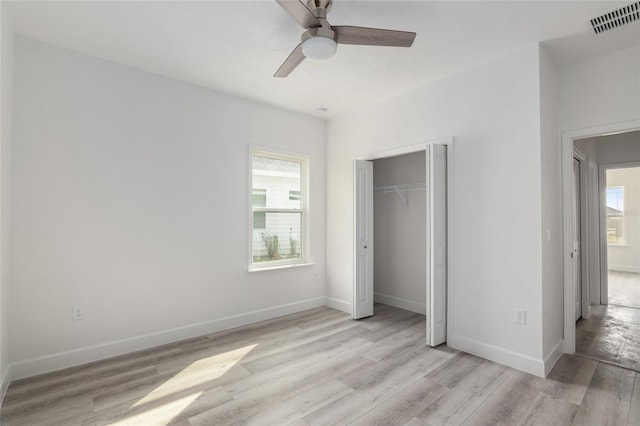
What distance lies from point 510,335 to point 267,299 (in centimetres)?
276

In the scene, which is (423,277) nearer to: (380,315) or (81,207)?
(380,315)

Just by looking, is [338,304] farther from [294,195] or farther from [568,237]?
[568,237]

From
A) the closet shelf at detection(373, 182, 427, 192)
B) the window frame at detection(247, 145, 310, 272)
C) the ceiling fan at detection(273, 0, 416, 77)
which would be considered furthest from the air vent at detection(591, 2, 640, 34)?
the window frame at detection(247, 145, 310, 272)

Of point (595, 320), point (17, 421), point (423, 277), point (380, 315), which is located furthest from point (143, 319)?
point (595, 320)

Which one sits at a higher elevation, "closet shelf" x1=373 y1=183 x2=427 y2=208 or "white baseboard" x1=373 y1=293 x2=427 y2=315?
"closet shelf" x1=373 y1=183 x2=427 y2=208

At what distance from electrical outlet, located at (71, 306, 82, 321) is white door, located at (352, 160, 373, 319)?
9.58 feet

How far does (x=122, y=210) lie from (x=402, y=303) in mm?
3765

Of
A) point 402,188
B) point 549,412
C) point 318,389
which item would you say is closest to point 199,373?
point 318,389

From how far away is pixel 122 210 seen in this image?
314 centimetres

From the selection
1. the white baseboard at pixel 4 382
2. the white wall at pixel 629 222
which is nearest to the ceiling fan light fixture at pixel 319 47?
the white baseboard at pixel 4 382

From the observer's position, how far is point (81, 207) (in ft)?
9.59

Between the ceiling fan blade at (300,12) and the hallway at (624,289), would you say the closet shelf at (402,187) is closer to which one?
the ceiling fan blade at (300,12)

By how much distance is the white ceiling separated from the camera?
2.31 metres

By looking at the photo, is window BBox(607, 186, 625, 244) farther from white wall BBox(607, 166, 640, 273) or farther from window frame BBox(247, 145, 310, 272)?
window frame BBox(247, 145, 310, 272)
